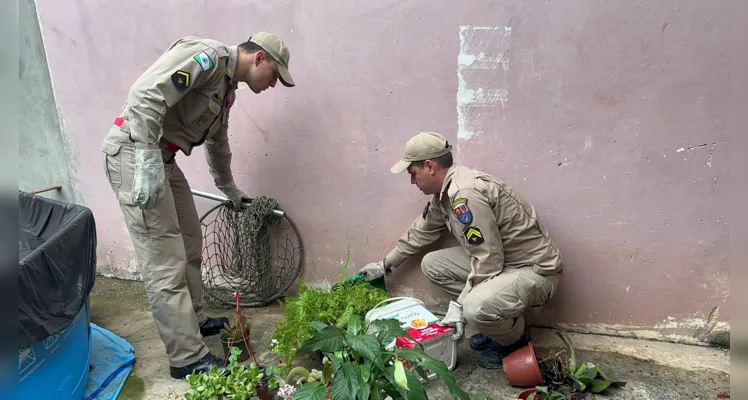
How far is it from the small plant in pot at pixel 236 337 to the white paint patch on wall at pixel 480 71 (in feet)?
5.72

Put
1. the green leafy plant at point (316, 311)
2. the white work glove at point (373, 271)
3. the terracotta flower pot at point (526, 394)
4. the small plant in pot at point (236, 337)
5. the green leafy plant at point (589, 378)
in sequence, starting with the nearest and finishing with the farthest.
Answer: the terracotta flower pot at point (526, 394) < the green leafy plant at point (589, 378) < the green leafy plant at point (316, 311) < the small plant in pot at point (236, 337) < the white work glove at point (373, 271)

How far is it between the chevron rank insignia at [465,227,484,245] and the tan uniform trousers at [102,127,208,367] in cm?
152

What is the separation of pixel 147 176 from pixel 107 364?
1.22 metres

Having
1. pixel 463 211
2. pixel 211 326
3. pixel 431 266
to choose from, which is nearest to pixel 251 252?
pixel 211 326

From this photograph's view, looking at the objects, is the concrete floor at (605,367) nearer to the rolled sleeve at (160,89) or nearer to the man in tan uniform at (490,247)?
the man in tan uniform at (490,247)

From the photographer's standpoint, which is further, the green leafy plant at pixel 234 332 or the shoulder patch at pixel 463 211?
the green leafy plant at pixel 234 332

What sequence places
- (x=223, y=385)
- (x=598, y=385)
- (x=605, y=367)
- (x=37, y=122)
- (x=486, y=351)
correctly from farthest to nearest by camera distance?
(x=37, y=122) → (x=486, y=351) → (x=605, y=367) → (x=598, y=385) → (x=223, y=385)

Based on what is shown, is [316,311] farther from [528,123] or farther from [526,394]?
[528,123]

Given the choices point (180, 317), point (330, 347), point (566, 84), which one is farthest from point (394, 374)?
point (566, 84)

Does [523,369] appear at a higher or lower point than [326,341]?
lower

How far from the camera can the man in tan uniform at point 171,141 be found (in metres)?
2.46

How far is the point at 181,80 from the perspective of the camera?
8.14 ft

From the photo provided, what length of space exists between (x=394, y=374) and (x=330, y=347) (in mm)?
274

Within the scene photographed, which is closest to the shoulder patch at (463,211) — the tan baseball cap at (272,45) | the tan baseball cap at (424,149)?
the tan baseball cap at (424,149)
